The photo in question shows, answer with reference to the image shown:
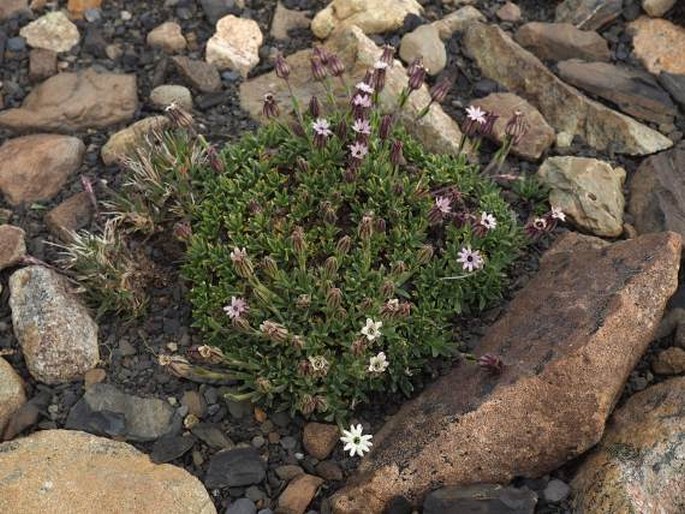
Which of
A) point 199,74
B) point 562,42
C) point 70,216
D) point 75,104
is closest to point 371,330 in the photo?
point 70,216

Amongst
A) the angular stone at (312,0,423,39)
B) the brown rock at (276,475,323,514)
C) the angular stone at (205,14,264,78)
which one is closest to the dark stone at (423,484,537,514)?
the brown rock at (276,475,323,514)

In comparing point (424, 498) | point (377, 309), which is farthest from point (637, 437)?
point (377, 309)

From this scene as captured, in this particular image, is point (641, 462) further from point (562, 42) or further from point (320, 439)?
point (562, 42)

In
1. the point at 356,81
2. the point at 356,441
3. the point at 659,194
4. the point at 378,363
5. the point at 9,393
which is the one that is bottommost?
the point at 9,393

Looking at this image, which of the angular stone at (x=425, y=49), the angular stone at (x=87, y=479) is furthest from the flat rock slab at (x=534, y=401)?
the angular stone at (x=425, y=49)

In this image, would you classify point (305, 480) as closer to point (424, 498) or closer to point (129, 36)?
point (424, 498)

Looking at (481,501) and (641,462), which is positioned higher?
(641,462)
